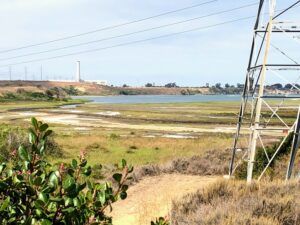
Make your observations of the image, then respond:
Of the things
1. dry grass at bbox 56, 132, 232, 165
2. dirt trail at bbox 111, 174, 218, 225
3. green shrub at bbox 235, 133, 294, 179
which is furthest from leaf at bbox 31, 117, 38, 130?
dry grass at bbox 56, 132, 232, 165

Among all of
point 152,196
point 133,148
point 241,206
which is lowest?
point 133,148

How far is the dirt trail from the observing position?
14.2 m

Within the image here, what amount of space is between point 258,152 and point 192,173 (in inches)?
133

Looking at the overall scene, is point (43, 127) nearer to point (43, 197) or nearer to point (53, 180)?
point (53, 180)

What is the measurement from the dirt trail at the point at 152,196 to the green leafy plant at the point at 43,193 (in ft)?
32.4

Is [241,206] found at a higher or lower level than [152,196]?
higher

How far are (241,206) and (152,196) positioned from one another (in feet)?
27.6

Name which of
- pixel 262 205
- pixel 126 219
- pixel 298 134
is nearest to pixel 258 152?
pixel 298 134

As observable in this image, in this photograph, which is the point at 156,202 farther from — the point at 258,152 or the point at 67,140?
the point at 67,140

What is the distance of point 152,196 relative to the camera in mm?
17438

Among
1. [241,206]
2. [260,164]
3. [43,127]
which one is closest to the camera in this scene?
[43,127]

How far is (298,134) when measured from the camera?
16.6 m

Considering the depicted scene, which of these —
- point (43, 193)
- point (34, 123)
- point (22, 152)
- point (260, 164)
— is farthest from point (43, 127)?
point (260, 164)

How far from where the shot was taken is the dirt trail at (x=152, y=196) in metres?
14.2
